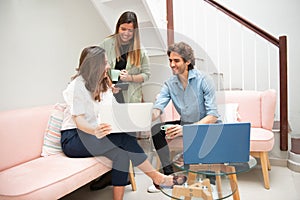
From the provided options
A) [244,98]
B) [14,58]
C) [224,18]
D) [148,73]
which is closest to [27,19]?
[14,58]

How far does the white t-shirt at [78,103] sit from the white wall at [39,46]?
1.47ft

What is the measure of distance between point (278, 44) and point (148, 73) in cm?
111

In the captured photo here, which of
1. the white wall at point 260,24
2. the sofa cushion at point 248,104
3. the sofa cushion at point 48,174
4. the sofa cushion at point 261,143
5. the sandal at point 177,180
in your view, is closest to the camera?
the sofa cushion at point 48,174

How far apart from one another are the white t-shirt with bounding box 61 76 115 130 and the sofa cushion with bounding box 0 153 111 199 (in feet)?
0.76

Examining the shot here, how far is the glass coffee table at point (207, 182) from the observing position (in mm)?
1248

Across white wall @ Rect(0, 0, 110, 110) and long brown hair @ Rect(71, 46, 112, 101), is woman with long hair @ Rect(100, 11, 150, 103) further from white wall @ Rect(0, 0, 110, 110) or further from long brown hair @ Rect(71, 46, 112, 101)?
white wall @ Rect(0, 0, 110, 110)

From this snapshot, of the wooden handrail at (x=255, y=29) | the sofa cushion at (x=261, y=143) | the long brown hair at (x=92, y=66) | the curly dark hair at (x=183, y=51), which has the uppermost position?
the wooden handrail at (x=255, y=29)

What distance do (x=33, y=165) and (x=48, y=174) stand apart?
0.71 ft

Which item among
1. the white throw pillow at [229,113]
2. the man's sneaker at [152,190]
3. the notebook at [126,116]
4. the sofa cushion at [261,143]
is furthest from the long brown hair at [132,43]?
the sofa cushion at [261,143]

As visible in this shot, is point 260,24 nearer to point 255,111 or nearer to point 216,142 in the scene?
point 255,111

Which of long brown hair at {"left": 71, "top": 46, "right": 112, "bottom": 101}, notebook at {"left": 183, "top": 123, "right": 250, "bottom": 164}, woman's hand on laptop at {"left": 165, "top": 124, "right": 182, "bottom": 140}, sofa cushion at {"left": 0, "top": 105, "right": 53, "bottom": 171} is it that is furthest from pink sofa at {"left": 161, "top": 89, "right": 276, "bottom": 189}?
sofa cushion at {"left": 0, "top": 105, "right": 53, "bottom": 171}

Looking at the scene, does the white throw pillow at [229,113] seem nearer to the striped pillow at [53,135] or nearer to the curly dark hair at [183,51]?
the curly dark hair at [183,51]

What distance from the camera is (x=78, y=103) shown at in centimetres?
149

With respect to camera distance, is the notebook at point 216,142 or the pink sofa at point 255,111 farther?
the pink sofa at point 255,111
